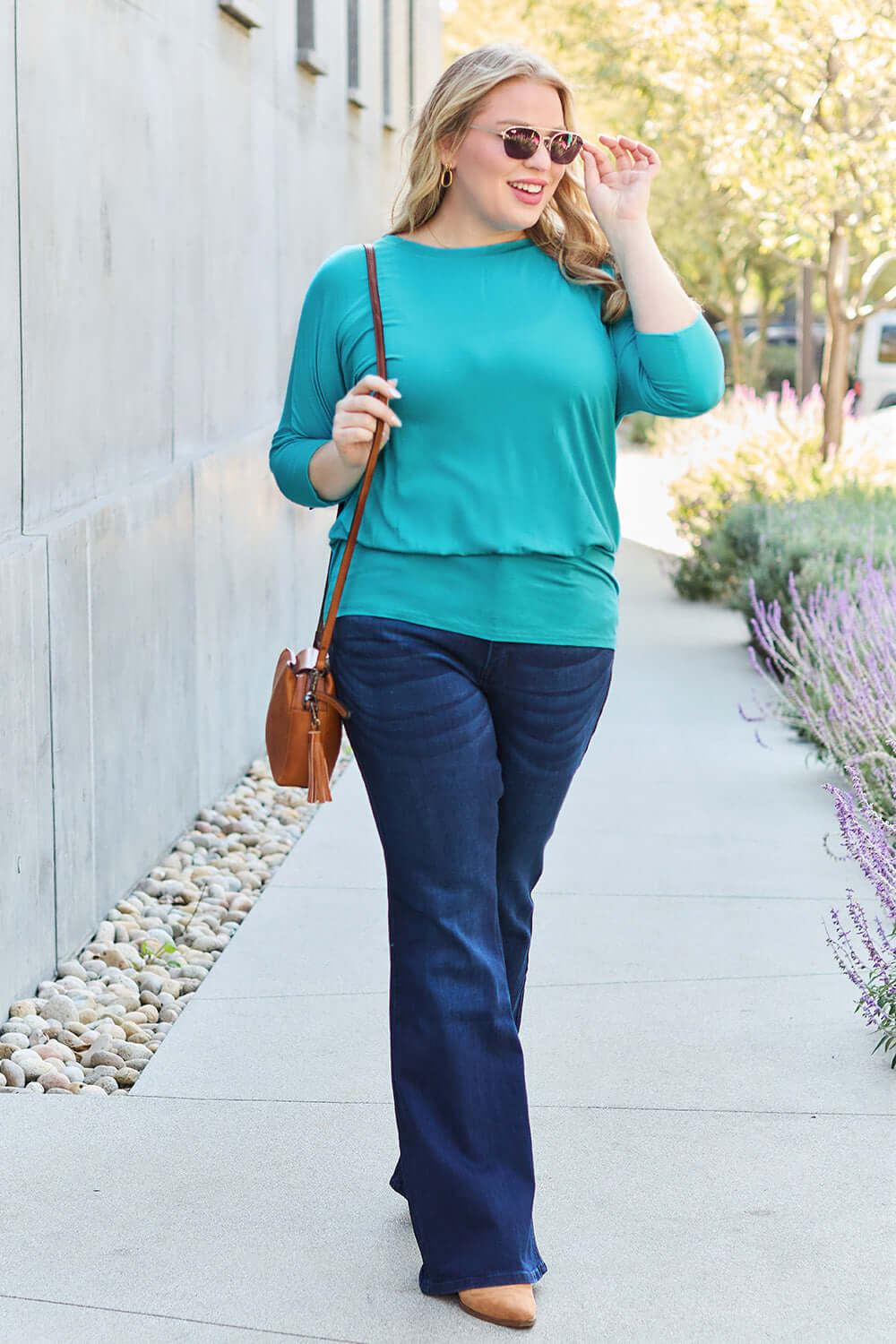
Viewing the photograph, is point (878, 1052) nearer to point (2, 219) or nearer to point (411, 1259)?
point (411, 1259)

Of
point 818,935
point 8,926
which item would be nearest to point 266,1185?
point 8,926

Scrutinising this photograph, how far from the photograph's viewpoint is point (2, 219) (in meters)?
4.00

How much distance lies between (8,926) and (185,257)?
2620mm

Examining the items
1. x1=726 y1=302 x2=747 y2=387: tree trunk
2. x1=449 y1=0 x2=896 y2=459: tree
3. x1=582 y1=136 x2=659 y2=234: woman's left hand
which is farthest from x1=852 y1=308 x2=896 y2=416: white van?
x1=582 y1=136 x2=659 y2=234: woman's left hand

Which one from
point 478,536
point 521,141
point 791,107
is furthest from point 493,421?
point 791,107

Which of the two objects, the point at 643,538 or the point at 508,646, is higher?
the point at 508,646

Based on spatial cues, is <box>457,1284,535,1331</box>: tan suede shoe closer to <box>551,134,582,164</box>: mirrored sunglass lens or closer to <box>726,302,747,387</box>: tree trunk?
<box>551,134,582,164</box>: mirrored sunglass lens

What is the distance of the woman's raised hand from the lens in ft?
8.39

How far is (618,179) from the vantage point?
2803 mm

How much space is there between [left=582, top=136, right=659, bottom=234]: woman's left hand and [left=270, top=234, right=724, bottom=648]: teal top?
0.12 metres

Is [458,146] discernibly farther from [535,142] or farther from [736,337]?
[736,337]

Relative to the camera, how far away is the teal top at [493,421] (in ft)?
8.68

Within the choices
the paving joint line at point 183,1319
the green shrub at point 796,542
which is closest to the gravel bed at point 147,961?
the paving joint line at point 183,1319

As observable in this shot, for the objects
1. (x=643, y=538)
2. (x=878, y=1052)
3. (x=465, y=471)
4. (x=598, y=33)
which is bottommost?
(x=643, y=538)
